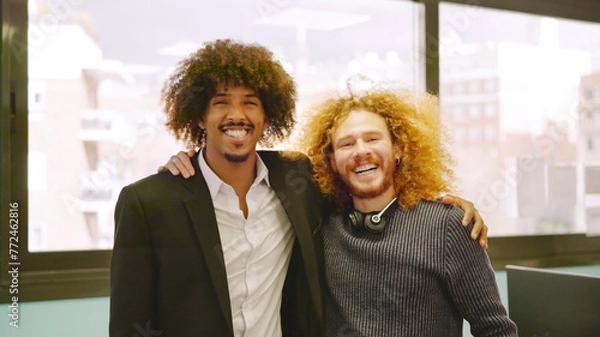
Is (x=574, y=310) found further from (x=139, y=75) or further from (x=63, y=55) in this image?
(x=63, y=55)

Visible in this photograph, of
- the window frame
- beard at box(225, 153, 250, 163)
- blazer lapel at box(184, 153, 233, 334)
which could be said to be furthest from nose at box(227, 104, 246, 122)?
the window frame

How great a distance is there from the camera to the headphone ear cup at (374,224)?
5.62ft

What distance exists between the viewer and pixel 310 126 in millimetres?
2053

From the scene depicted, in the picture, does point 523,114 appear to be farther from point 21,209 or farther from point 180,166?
point 21,209

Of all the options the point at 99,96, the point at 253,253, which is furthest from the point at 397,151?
the point at 99,96

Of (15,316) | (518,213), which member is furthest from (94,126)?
(518,213)

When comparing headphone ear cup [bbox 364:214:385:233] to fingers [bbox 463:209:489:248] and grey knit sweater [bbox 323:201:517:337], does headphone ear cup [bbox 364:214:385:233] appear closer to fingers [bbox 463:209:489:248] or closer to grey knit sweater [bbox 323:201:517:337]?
grey knit sweater [bbox 323:201:517:337]

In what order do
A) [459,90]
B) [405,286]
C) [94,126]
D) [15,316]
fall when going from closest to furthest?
[405,286], [15,316], [94,126], [459,90]

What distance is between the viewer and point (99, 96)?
2.42 m

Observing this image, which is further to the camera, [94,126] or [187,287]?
[94,126]

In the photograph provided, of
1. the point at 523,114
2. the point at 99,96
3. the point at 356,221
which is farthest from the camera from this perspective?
the point at 523,114

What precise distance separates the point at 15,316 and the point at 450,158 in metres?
1.73

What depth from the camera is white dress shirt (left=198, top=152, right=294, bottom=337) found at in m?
1.80

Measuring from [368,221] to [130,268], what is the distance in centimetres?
70
